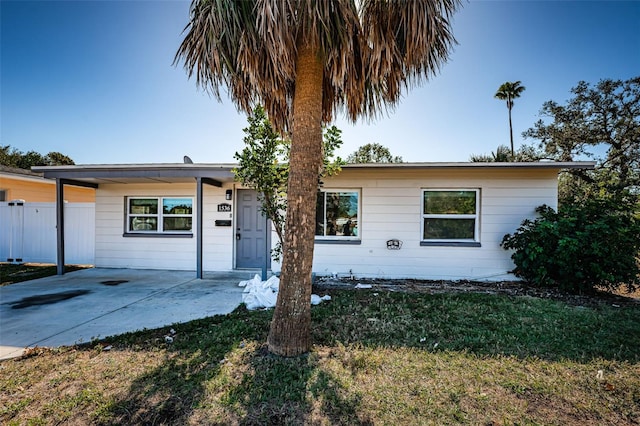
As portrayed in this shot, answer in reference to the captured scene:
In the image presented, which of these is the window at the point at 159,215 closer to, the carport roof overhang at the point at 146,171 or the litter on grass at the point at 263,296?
the carport roof overhang at the point at 146,171

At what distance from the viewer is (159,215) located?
8.89 metres

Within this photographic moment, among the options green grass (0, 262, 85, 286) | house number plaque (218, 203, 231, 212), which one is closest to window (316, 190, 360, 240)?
house number plaque (218, 203, 231, 212)

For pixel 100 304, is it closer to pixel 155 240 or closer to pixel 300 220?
pixel 155 240

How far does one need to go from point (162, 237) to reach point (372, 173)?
6560mm

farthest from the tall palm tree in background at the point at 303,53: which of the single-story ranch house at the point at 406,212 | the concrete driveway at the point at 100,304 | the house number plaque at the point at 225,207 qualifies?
the house number plaque at the point at 225,207

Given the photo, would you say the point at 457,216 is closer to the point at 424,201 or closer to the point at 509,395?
the point at 424,201

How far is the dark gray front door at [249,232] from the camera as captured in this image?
8.32 m

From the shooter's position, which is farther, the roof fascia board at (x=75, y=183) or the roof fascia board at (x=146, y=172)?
the roof fascia board at (x=75, y=183)

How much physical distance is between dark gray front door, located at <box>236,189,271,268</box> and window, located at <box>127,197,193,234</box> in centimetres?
167

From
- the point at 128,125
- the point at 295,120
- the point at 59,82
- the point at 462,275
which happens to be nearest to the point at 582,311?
the point at 462,275

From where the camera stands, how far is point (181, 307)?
5.04 meters

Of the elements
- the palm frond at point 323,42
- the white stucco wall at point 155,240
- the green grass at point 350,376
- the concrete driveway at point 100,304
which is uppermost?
the palm frond at point 323,42

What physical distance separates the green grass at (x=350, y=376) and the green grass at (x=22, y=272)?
5.80 m

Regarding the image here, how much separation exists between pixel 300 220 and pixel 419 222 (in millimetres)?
5252
